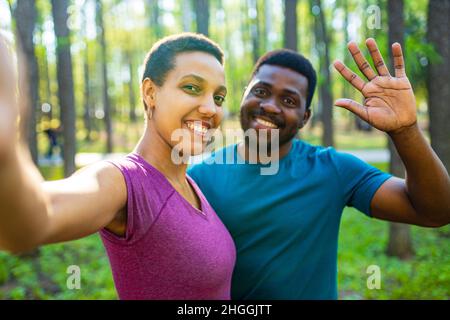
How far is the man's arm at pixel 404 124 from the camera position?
68.4 inches

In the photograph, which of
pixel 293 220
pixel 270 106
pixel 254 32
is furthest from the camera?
pixel 254 32

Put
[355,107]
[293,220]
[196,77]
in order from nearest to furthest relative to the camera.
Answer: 1. [196,77]
2. [355,107]
3. [293,220]

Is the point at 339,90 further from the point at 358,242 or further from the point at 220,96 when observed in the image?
the point at 220,96

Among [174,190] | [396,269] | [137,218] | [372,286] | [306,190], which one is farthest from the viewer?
[396,269]

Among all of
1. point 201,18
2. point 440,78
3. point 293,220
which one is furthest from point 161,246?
point 201,18

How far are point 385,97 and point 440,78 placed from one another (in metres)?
5.18

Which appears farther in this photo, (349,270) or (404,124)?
(349,270)

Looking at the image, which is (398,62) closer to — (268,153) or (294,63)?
(294,63)

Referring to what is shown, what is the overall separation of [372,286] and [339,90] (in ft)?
112

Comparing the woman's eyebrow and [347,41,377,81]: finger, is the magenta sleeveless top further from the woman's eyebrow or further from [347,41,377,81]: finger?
[347,41,377,81]: finger

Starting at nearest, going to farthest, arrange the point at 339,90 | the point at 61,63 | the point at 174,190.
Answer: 1. the point at 174,190
2. the point at 61,63
3. the point at 339,90

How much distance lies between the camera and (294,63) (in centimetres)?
254
